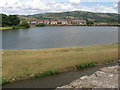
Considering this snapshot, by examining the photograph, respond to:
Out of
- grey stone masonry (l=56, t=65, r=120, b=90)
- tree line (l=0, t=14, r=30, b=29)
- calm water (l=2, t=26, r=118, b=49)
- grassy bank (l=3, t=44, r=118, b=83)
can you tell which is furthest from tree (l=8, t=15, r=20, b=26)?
grey stone masonry (l=56, t=65, r=120, b=90)

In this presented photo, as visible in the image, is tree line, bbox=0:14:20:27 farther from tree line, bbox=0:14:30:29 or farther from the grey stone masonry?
the grey stone masonry

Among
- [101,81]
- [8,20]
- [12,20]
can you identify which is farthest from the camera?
[12,20]

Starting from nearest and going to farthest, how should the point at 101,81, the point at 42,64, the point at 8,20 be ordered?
1. the point at 101,81
2. the point at 42,64
3. the point at 8,20

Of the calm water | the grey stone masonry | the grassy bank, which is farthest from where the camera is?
the calm water

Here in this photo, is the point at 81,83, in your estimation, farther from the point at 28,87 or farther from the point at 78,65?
the point at 78,65

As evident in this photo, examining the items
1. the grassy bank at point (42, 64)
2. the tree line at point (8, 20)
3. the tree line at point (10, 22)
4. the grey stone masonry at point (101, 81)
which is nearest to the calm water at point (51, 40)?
the grassy bank at point (42, 64)

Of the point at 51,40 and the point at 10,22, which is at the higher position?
the point at 10,22

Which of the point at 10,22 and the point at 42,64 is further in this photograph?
the point at 10,22

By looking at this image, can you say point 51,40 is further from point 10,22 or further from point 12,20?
point 12,20

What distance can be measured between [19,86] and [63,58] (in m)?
10.0

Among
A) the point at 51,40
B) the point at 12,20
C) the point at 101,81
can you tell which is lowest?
the point at 101,81

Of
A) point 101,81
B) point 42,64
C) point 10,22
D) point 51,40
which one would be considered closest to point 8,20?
point 10,22

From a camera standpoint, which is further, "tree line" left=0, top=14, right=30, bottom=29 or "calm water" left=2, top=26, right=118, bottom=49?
"tree line" left=0, top=14, right=30, bottom=29

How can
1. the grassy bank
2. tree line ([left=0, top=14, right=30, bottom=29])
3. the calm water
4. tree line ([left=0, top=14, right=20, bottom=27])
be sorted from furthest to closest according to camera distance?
tree line ([left=0, top=14, right=20, bottom=27]) → tree line ([left=0, top=14, right=30, bottom=29]) → the calm water → the grassy bank
